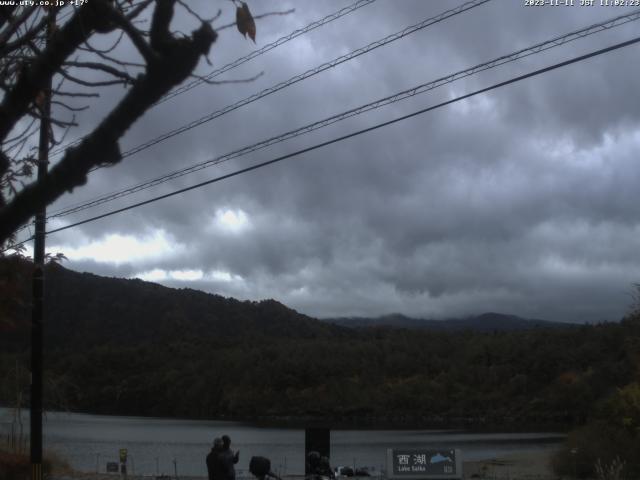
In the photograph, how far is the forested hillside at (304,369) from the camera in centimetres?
9406

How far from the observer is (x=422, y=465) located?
21.9 m

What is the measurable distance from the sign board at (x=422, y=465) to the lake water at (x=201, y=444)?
8.37 m

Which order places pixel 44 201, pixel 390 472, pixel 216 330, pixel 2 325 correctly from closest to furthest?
pixel 44 201, pixel 2 325, pixel 390 472, pixel 216 330

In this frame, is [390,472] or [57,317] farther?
[57,317]

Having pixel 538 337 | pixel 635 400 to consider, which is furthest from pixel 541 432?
pixel 635 400

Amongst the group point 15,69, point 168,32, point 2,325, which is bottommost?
point 2,325

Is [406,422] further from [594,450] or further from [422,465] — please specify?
[422,465]

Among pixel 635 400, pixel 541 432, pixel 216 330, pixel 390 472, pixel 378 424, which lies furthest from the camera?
pixel 216 330

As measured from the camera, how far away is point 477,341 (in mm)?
116938

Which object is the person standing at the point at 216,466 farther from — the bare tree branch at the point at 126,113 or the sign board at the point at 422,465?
the bare tree branch at the point at 126,113

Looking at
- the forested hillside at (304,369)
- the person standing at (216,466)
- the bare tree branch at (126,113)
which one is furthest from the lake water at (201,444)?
the bare tree branch at (126,113)

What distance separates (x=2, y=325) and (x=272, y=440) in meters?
53.6

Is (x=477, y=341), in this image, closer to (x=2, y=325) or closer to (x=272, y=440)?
(x=272, y=440)

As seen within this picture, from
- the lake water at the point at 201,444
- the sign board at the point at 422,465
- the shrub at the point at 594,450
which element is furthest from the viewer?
the lake water at the point at 201,444
